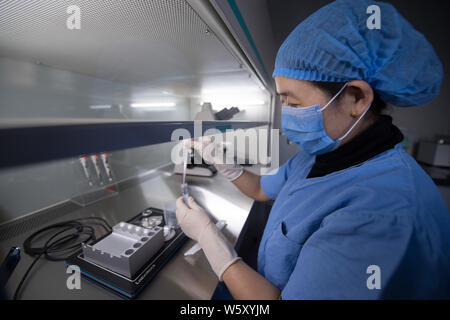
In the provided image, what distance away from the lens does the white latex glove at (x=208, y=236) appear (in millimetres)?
667

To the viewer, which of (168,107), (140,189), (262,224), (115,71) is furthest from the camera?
(262,224)

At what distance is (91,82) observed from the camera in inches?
45.4

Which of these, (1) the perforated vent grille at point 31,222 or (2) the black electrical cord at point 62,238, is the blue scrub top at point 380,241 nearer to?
(2) the black electrical cord at point 62,238

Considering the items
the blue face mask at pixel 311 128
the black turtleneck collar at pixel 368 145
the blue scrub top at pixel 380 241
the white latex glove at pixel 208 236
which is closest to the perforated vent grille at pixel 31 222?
the white latex glove at pixel 208 236

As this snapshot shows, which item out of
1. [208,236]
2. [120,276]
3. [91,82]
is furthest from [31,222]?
[208,236]

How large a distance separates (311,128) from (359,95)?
0.60ft

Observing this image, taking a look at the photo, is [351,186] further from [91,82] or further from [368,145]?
[91,82]

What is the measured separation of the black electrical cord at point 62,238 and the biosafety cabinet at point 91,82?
9cm

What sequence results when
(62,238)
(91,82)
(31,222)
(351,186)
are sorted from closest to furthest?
1. (351,186)
2. (62,238)
3. (31,222)
4. (91,82)

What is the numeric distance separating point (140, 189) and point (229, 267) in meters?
1.15

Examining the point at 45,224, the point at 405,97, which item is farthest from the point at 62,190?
the point at 405,97

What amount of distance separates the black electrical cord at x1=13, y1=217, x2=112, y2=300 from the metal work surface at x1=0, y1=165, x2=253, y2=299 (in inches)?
1.1
